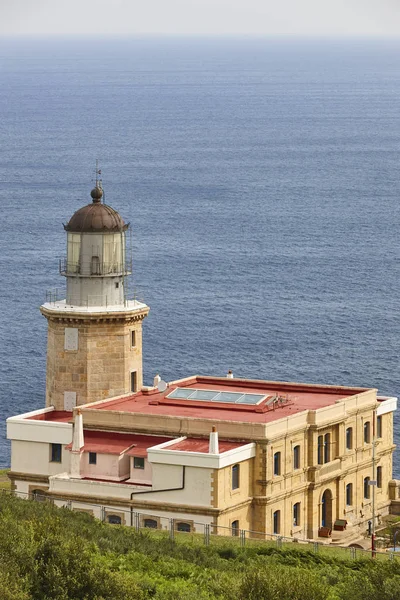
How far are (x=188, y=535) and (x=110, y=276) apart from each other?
1735 centimetres

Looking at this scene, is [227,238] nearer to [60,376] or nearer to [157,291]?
[157,291]

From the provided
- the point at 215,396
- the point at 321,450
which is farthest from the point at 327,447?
the point at 215,396

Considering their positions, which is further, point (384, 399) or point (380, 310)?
point (380, 310)

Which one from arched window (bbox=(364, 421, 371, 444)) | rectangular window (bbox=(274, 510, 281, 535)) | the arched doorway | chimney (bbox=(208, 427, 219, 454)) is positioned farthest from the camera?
arched window (bbox=(364, 421, 371, 444))

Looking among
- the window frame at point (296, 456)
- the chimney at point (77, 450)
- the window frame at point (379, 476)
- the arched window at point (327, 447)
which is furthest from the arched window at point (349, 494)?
the chimney at point (77, 450)

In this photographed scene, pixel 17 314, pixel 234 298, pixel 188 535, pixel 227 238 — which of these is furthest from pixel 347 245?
pixel 188 535

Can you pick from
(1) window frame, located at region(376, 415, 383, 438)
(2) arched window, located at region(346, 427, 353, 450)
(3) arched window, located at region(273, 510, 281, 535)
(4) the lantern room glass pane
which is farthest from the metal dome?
(3) arched window, located at region(273, 510, 281, 535)

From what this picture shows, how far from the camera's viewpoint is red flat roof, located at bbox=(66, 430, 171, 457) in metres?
72.1

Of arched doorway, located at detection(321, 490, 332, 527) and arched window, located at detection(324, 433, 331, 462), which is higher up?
arched window, located at detection(324, 433, 331, 462)

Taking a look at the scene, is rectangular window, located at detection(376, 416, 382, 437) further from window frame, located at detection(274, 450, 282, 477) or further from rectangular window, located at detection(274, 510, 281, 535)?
rectangular window, located at detection(274, 510, 281, 535)

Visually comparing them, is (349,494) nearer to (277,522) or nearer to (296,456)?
(296,456)

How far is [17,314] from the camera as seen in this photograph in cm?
14788

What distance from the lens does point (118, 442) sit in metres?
73.1

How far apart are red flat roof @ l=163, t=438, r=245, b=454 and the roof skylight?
15.2 feet
